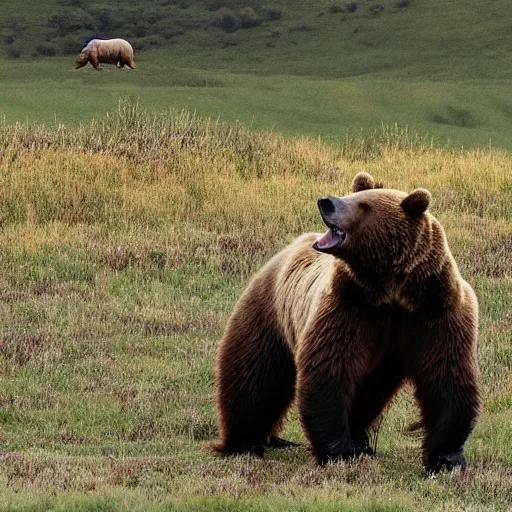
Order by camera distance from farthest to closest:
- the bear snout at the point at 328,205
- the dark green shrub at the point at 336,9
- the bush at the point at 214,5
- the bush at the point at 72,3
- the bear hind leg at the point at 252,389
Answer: the bush at the point at 214,5 < the bush at the point at 72,3 < the dark green shrub at the point at 336,9 < the bear hind leg at the point at 252,389 < the bear snout at the point at 328,205

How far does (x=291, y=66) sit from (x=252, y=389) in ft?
122

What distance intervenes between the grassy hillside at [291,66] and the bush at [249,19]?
0.16m

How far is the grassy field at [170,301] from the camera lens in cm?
589

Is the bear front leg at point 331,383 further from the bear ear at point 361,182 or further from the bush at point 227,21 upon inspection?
the bush at point 227,21

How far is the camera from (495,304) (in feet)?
38.8

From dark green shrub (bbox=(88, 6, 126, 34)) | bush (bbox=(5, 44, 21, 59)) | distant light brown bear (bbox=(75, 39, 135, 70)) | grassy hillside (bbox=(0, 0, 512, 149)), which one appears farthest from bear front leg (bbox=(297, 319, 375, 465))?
dark green shrub (bbox=(88, 6, 126, 34))

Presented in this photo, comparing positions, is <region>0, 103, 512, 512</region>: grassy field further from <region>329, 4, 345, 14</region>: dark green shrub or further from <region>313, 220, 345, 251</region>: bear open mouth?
<region>329, 4, 345, 14</region>: dark green shrub

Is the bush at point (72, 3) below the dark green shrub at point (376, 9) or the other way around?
below

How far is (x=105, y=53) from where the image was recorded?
1460 inches

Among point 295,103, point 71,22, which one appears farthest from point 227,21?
point 295,103

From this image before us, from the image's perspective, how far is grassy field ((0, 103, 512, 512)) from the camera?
589 centimetres

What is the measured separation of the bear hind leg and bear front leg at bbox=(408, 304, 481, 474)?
1050 mm

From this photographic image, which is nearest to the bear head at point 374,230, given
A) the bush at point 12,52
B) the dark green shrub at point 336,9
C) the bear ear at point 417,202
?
the bear ear at point 417,202

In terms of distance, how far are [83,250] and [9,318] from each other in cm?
280
